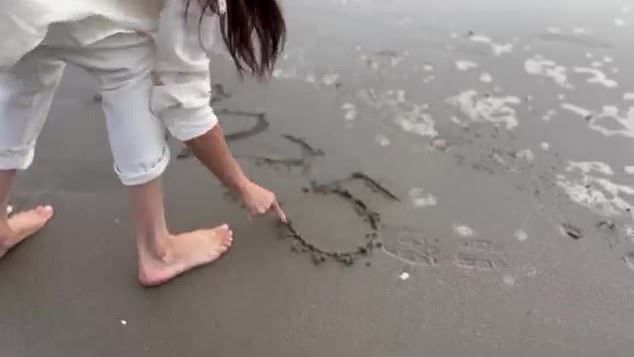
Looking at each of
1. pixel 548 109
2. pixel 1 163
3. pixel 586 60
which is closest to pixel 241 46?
pixel 1 163

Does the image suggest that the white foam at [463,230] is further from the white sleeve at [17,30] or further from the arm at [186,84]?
the white sleeve at [17,30]

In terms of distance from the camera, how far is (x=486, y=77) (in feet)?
7.39

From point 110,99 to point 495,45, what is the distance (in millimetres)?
1338

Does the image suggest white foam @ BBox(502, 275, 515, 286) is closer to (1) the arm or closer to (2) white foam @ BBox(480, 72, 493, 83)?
(1) the arm

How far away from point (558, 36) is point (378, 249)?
3.53 ft

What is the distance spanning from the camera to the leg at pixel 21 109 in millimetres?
1385

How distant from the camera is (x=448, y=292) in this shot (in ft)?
5.24

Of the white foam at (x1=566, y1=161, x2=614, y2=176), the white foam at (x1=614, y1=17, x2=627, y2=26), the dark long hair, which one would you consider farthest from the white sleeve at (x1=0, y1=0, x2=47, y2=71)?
the white foam at (x1=614, y1=17, x2=627, y2=26)

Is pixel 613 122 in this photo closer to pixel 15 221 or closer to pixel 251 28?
pixel 251 28

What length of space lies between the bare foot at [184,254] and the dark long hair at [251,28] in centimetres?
43

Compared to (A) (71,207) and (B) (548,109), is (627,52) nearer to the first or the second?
(B) (548,109)

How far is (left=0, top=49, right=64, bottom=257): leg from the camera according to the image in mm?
1385

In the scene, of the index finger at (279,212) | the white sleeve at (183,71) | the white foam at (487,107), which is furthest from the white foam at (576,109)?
the white sleeve at (183,71)

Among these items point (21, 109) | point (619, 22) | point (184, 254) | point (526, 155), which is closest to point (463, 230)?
point (526, 155)
